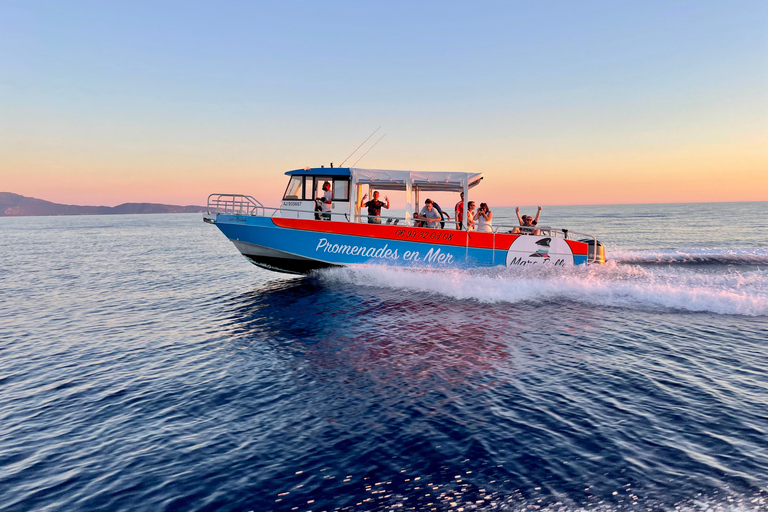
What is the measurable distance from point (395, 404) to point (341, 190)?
29.9 feet

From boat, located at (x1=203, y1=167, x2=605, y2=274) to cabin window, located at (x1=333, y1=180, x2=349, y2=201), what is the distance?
0.11 feet

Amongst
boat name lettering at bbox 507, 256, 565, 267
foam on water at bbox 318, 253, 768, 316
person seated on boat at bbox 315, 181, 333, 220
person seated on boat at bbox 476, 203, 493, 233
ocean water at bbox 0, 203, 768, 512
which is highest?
person seated on boat at bbox 315, 181, 333, 220

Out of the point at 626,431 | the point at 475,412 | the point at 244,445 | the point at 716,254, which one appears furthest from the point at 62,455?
the point at 716,254

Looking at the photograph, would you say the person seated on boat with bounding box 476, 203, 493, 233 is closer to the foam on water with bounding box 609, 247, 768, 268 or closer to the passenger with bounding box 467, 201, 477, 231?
the passenger with bounding box 467, 201, 477, 231

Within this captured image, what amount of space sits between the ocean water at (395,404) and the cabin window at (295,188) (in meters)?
3.62

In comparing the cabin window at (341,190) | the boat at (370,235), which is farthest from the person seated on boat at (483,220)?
the cabin window at (341,190)

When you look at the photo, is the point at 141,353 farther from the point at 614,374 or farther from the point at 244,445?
the point at 614,374

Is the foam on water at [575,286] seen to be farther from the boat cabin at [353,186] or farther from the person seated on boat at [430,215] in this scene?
the boat cabin at [353,186]

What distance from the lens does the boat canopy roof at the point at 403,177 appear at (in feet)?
43.3

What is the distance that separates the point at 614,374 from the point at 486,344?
2359 mm

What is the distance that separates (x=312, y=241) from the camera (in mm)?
13328

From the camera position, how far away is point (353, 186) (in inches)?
526

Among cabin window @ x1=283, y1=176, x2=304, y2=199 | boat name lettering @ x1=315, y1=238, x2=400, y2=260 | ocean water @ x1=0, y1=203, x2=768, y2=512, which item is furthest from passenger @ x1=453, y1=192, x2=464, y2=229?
cabin window @ x1=283, y1=176, x2=304, y2=199

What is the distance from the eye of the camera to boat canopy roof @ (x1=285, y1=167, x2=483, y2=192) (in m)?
13.2
